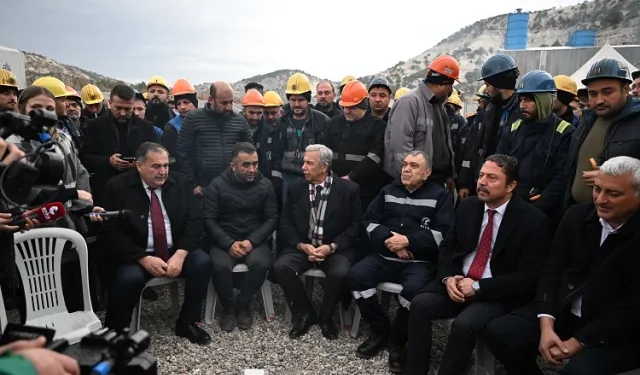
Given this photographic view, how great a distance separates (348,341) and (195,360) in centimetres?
131

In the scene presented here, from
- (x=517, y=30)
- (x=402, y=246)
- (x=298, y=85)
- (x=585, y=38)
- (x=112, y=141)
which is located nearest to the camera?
(x=402, y=246)

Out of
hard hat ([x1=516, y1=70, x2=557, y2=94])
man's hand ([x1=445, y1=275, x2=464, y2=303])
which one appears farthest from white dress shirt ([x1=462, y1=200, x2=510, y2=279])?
hard hat ([x1=516, y1=70, x2=557, y2=94])

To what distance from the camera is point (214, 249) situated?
4.29 meters

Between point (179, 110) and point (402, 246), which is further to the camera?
point (179, 110)

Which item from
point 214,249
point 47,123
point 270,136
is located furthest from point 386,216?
point 47,123

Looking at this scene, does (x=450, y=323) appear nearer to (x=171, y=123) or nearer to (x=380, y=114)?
(x=380, y=114)

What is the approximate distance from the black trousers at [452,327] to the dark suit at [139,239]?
1.91m

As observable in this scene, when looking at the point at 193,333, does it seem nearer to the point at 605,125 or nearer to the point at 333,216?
the point at 333,216

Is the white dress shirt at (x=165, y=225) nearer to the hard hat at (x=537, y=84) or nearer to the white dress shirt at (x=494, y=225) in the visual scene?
the white dress shirt at (x=494, y=225)

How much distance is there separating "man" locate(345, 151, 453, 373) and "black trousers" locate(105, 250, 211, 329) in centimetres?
132

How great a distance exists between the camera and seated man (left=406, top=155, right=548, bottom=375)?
118 inches

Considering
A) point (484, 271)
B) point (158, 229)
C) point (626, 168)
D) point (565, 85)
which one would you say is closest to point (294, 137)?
point (158, 229)

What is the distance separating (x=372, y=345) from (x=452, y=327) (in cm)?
88

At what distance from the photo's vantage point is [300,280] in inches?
161
